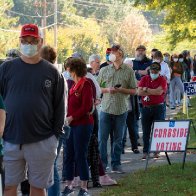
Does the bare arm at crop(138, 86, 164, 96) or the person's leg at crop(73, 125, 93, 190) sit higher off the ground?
the bare arm at crop(138, 86, 164, 96)

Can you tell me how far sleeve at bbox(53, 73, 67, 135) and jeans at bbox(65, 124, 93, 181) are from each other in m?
2.18

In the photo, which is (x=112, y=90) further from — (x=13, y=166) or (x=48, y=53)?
(x=13, y=166)

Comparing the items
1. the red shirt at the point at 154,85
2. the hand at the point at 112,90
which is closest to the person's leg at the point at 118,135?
the hand at the point at 112,90

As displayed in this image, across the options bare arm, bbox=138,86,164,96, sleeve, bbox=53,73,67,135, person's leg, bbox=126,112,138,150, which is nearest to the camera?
sleeve, bbox=53,73,67,135

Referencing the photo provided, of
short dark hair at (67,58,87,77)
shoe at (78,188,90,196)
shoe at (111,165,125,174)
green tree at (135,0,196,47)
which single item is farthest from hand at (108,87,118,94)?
green tree at (135,0,196,47)

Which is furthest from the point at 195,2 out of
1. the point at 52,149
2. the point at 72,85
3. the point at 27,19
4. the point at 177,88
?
the point at 27,19

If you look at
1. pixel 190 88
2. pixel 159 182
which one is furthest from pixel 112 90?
pixel 190 88

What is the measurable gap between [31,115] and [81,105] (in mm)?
2472

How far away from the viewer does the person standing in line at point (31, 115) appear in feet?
24.1

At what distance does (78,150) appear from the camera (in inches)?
388

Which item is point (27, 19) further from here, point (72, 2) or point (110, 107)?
point (110, 107)

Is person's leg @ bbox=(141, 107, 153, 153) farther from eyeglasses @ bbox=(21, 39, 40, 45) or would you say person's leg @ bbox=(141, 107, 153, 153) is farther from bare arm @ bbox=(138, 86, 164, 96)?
eyeglasses @ bbox=(21, 39, 40, 45)

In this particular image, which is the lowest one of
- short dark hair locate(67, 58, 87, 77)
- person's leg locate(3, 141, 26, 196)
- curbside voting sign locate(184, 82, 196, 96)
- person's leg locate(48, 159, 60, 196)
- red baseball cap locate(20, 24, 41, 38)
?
person's leg locate(48, 159, 60, 196)

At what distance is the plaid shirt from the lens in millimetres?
11859
